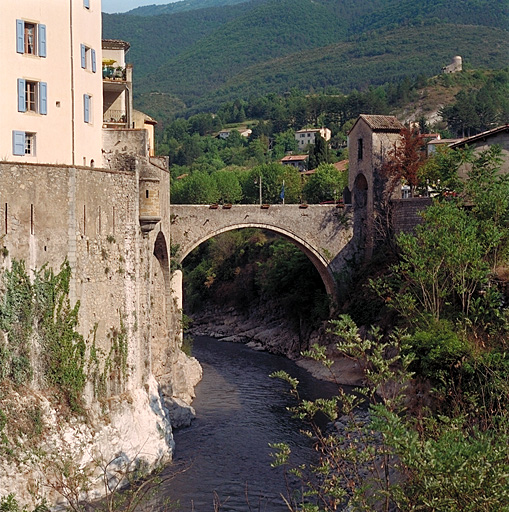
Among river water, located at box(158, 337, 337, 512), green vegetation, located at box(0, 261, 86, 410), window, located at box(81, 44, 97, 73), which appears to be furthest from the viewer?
window, located at box(81, 44, 97, 73)

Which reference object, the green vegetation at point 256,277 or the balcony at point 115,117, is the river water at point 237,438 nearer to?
the green vegetation at point 256,277

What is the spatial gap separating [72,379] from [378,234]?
21.8m

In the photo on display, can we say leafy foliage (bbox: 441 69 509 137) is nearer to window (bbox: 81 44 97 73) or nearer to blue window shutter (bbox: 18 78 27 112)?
window (bbox: 81 44 97 73)

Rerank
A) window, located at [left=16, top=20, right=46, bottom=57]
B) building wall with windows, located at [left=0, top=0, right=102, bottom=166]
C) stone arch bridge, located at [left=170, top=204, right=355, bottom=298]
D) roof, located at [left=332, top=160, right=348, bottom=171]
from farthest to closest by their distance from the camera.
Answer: roof, located at [left=332, top=160, right=348, bottom=171]
stone arch bridge, located at [left=170, top=204, right=355, bottom=298]
window, located at [left=16, top=20, right=46, bottom=57]
building wall with windows, located at [left=0, top=0, right=102, bottom=166]

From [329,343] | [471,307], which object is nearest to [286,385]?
[329,343]

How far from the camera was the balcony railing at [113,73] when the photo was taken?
31.8 m

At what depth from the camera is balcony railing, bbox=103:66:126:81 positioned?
104 feet

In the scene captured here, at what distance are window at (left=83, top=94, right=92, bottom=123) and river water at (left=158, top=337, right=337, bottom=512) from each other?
1052cm

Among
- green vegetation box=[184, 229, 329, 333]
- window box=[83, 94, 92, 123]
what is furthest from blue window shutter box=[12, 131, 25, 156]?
green vegetation box=[184, 229, 329, 333]

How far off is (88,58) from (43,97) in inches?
103

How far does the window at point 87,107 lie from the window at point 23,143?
2.25 meters

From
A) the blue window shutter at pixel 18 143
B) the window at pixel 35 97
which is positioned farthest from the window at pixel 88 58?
the blue window shutter at pixel 18 143

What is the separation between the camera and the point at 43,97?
979 inches

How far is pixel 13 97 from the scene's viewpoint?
79.6 ft
